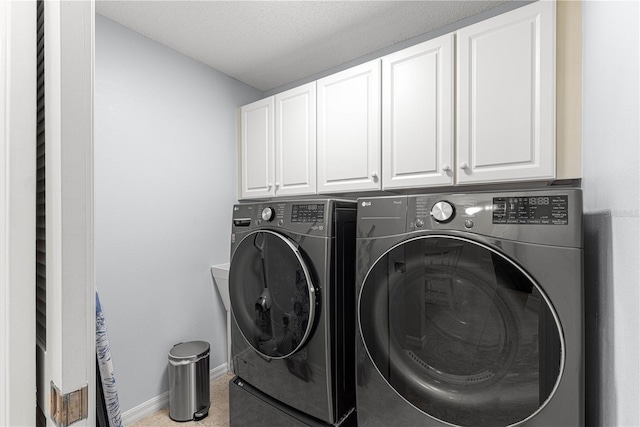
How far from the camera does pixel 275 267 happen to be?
1500mm

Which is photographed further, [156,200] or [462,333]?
[156,200]

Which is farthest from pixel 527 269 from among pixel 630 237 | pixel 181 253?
pixel 181 253

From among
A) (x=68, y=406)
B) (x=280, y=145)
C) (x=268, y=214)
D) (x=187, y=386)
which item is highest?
(x=280, y=145)

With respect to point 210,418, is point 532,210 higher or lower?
higher

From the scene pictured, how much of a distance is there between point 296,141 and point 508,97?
128 centimetres

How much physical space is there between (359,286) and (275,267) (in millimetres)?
440

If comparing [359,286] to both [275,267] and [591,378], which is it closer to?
[275,267]

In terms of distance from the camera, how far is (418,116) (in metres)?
1.69

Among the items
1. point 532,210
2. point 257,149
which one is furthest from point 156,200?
point 532,210

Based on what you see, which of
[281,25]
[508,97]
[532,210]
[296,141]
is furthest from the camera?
[296,141]

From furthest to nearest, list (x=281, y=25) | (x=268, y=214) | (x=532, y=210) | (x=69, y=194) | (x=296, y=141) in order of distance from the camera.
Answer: (x=296, y=141) → (x=281, y=25) → (x=268, y=214) → (x=532, y=210) → (x=69, y=194)

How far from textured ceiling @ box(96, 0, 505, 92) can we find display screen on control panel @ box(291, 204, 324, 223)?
1.14 meters

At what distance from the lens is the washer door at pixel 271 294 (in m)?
1.39

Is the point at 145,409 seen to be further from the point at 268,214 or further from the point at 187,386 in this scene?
the point at 268,214
